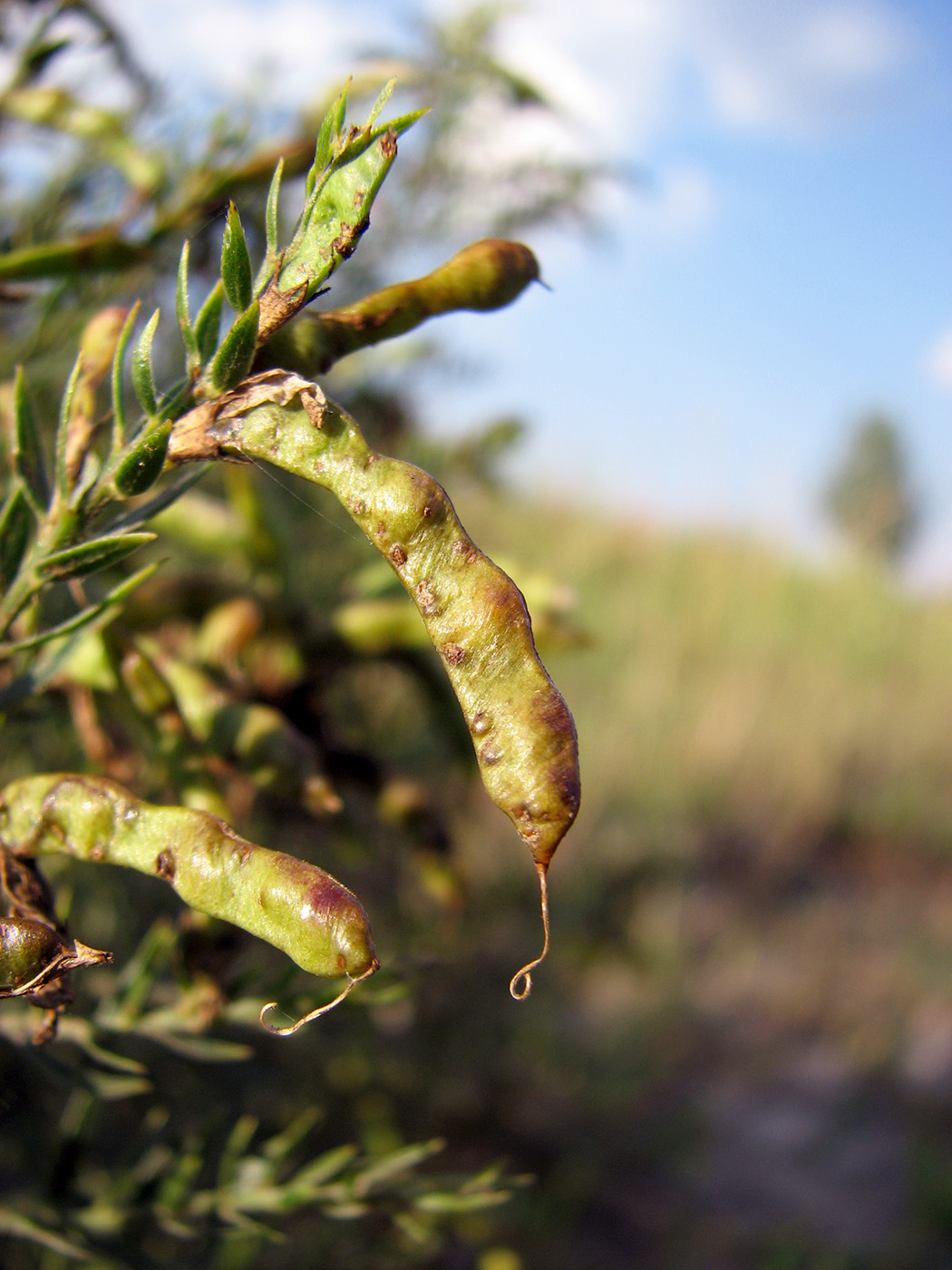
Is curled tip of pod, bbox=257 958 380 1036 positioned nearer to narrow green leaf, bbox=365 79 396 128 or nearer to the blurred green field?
narrow green leaf, bbox=365 79 396 128

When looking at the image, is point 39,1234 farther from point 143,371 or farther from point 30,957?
point 143,371

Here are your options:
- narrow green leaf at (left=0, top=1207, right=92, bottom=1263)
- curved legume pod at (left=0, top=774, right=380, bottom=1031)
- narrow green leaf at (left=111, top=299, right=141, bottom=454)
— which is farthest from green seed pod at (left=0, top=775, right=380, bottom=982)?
narrow green leaf at (left=0, top=1207, right=92, bottom=1263)

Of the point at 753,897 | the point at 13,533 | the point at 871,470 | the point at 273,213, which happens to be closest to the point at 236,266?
the point at 273,213

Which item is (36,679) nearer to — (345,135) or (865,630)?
(345,135)

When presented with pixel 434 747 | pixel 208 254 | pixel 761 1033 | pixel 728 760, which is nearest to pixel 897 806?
pixel 728 760

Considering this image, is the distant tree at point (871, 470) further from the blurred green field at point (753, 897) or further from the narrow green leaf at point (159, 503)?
the narrow green leaf at point (159, 503)

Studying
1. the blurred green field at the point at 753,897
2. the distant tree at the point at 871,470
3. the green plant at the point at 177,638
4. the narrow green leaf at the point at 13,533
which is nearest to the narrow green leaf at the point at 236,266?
the green plant at the point at 177,638
